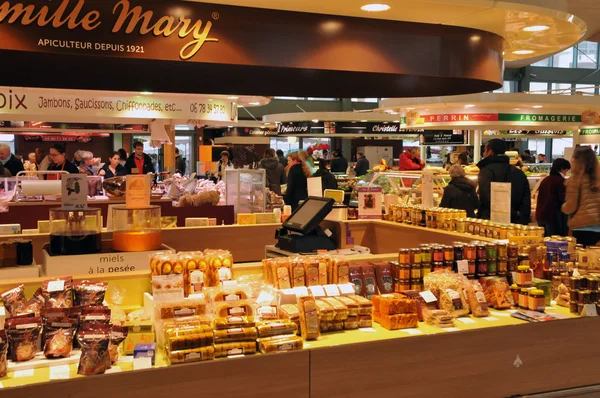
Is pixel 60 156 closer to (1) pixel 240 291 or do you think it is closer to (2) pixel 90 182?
(2) pixel 90 182

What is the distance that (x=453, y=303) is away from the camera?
11.2 ft

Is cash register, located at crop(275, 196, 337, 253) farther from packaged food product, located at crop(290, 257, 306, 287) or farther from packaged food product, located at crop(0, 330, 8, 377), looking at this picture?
packaged food product, located at crop(0, 330, 8, 377)

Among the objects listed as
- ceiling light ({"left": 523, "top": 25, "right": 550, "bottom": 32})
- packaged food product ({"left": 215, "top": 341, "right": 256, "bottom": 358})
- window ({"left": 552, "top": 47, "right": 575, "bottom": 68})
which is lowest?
packaged food product ({"left": 215, "top": 341, "right": 256, "bottom": 358})

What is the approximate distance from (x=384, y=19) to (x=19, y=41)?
2.16 meters

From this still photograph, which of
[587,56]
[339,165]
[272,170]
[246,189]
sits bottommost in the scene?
[246,189]

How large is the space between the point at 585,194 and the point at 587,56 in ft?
83.2

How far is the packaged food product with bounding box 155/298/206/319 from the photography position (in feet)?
10.1

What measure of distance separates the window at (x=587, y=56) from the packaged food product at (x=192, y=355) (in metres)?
29.7

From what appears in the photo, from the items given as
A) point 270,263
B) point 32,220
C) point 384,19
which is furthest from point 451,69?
point 32,220

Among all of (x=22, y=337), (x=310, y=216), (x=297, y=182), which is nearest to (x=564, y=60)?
(x=297, y=182)

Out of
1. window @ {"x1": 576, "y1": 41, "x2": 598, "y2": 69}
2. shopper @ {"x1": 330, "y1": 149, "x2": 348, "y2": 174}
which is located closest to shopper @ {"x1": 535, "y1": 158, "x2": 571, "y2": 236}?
shopper @ {"x1": 330, "y1": 149, "x2": 348, "y2": 174}

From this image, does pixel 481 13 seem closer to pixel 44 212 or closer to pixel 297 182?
pixel 297 182

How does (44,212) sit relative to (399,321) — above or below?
above

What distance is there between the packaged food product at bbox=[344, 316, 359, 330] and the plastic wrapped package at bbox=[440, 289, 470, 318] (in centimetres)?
53
